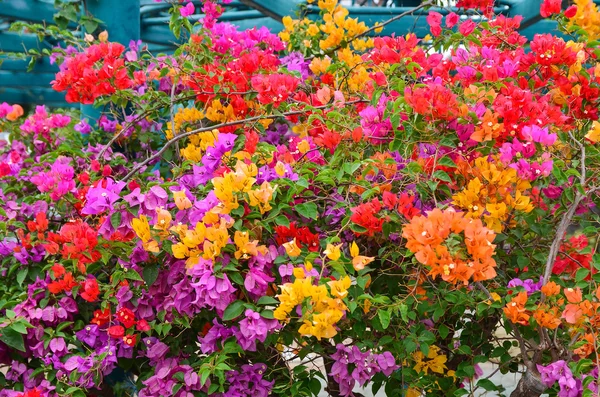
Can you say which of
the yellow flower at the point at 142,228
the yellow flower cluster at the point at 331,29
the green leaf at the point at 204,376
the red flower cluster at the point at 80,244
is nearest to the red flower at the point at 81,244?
the red flower cluster at the point at 80,244

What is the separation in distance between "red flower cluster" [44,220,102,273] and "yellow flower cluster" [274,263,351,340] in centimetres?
59

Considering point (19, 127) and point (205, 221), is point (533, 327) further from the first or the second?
point (19, 127)

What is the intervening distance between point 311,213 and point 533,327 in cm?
58

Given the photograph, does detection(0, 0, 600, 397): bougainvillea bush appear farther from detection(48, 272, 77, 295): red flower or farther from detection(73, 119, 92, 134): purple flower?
detection(73, 119, 92, 134): purple flower

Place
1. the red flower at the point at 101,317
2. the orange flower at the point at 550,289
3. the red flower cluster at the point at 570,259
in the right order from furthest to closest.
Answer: the red flower cluster at the point at 570,259 < the red flower at the point at 101,317 < the orange flower at the point at 550,289

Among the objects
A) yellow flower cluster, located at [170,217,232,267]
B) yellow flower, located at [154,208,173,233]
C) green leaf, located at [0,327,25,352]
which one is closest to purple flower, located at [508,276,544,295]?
yellow flower cluster, located at [170,217,232,267]

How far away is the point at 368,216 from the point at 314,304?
303mm

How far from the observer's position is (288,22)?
10.0 ft

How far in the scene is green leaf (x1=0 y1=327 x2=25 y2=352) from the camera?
170 centimetres

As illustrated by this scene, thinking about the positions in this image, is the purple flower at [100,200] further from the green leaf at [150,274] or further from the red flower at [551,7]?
the red flower at [551,7]

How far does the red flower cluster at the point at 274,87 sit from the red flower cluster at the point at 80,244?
619 millimetres

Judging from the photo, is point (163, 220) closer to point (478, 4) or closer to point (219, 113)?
point (219, 113)

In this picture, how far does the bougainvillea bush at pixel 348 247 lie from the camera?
1.59 meters

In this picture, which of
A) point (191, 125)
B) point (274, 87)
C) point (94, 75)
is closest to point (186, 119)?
point (191, 125)
